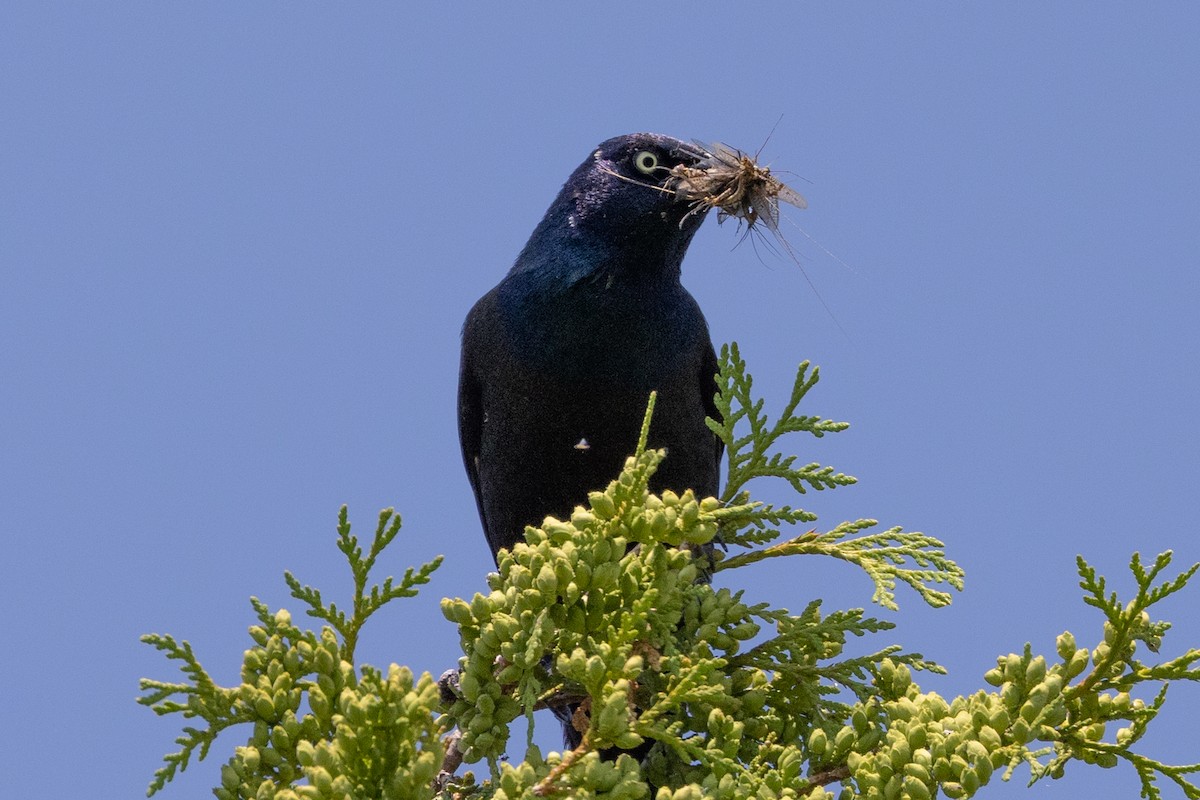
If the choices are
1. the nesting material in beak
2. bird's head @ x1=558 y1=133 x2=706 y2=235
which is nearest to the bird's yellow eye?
bird's head @ x1=558 y1=133 x2=706 y2=235

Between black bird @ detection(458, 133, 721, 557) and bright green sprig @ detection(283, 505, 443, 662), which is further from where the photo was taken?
black bird @ detection(458, 133, 721, 557)

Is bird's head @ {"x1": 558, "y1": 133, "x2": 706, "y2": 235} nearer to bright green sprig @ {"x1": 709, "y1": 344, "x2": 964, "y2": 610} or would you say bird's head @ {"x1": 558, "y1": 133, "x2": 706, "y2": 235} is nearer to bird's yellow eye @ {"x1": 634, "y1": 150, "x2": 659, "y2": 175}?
bird's yellow eye @ {"x1": 634, "y1": 150, "x2": 659, "y2": 175}

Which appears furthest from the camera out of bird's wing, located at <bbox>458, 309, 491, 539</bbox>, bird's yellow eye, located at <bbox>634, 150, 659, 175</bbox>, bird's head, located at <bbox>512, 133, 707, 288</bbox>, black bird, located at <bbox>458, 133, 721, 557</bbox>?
bird's wing, located at <bbox>458, 309, 491, 539</bbox>

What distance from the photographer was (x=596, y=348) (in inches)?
185

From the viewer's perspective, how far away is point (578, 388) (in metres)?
4.69

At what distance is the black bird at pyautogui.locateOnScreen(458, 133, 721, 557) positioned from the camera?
4.70 meters

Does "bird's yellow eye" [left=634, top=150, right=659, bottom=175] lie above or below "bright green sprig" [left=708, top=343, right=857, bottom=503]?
above

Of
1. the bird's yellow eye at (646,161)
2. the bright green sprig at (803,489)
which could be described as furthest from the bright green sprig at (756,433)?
the bird's yellow eye at (646,161)

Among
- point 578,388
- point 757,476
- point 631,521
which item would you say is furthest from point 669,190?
point 631,521

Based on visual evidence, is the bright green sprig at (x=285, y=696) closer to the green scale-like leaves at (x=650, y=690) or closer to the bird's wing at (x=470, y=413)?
the green scale-like leaves at (x=650, y=690)

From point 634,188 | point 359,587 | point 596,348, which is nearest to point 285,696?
point 359,587

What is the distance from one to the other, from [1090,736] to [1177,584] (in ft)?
1.26

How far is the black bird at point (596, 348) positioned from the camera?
4.70m

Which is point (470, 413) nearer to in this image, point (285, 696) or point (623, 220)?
point (623, 220)
